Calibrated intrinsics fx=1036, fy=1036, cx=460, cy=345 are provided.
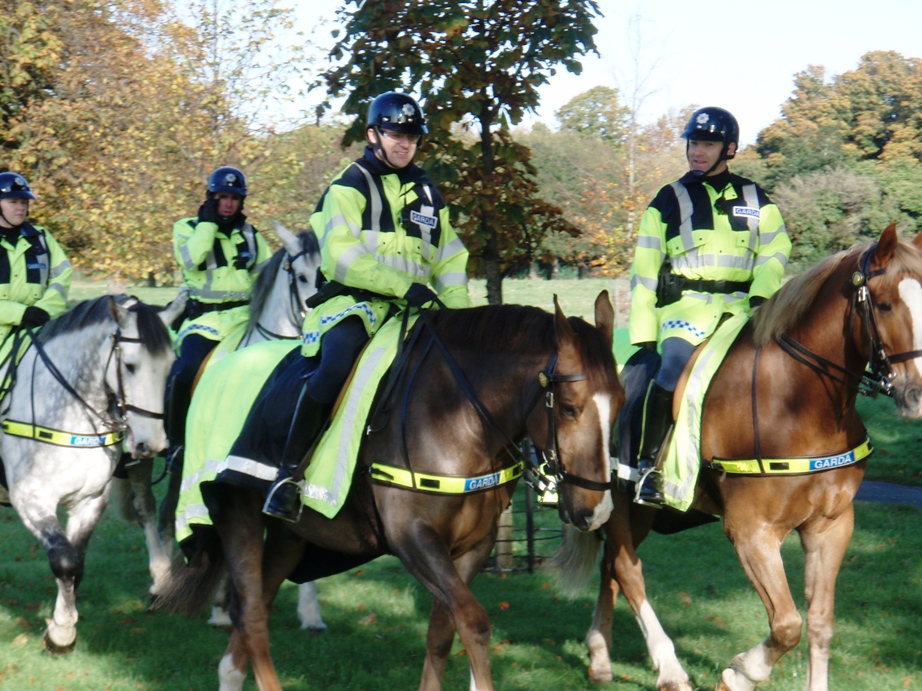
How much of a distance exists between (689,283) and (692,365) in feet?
1.96

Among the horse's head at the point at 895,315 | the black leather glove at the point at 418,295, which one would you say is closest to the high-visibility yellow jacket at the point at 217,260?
the black leather glove at the point at 418,295

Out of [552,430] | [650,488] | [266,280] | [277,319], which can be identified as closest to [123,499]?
[277,319]

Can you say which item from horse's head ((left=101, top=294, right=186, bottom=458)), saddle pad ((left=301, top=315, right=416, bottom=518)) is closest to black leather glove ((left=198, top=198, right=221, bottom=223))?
horse's head ((left=101, top=294, right=186, bottom=458))

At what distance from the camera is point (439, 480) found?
4816 mm

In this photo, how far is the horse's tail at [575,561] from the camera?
7031mm

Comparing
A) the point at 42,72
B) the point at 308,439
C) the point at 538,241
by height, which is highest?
the point at 42,72

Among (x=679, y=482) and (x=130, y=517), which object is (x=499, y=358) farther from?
(x=130, y=517)

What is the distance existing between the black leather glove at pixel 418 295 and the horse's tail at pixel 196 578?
2030 millimetres

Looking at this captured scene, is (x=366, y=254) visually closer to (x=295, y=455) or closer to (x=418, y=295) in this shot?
(x=418, y=295)

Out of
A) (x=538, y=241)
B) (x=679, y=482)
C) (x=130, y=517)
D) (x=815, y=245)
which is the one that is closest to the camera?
(x=679, y=482)

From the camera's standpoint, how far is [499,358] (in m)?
4.84

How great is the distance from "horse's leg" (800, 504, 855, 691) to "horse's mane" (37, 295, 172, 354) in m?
4.42

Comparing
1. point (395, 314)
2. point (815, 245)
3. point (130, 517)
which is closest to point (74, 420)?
point (130, 517)

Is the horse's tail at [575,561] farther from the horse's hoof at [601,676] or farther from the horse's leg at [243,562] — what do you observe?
the horse's leg at [243,562]
